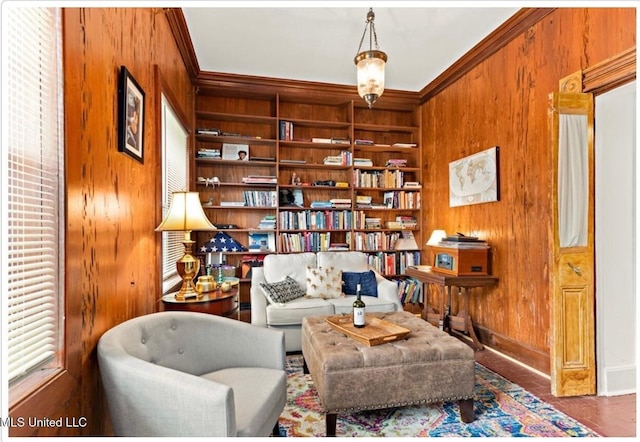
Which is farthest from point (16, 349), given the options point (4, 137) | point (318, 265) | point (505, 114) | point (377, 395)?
point (505, 114)

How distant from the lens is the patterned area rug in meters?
1.85

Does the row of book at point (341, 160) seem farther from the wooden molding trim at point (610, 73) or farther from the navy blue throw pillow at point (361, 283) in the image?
the wooden molding trim at point (610, 73)

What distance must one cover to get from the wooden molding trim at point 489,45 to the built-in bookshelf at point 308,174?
2.21ft

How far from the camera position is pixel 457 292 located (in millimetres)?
3746

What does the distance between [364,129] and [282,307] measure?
281cm

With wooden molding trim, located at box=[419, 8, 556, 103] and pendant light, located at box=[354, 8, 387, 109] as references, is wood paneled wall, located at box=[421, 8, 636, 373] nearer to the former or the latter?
wooden molding trim, located at box=[419, 8, 556, 103]

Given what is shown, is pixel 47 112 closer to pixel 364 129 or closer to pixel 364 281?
pixel 364 281

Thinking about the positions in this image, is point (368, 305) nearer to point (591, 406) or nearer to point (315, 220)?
point (315, 220)

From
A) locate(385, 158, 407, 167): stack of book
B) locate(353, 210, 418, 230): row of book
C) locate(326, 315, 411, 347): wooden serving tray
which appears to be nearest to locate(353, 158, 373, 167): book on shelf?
locate(385, 158, 407, 167): stack of book

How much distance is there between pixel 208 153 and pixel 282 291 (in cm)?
208

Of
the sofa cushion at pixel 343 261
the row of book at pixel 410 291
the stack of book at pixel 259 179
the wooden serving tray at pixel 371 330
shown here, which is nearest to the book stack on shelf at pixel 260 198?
the stack of book at pixel 259 179

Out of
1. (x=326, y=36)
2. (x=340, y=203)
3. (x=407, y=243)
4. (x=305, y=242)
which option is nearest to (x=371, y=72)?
(x=326, y=36)

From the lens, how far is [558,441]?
1.70m

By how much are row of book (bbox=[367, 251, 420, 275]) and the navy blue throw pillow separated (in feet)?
3.16
